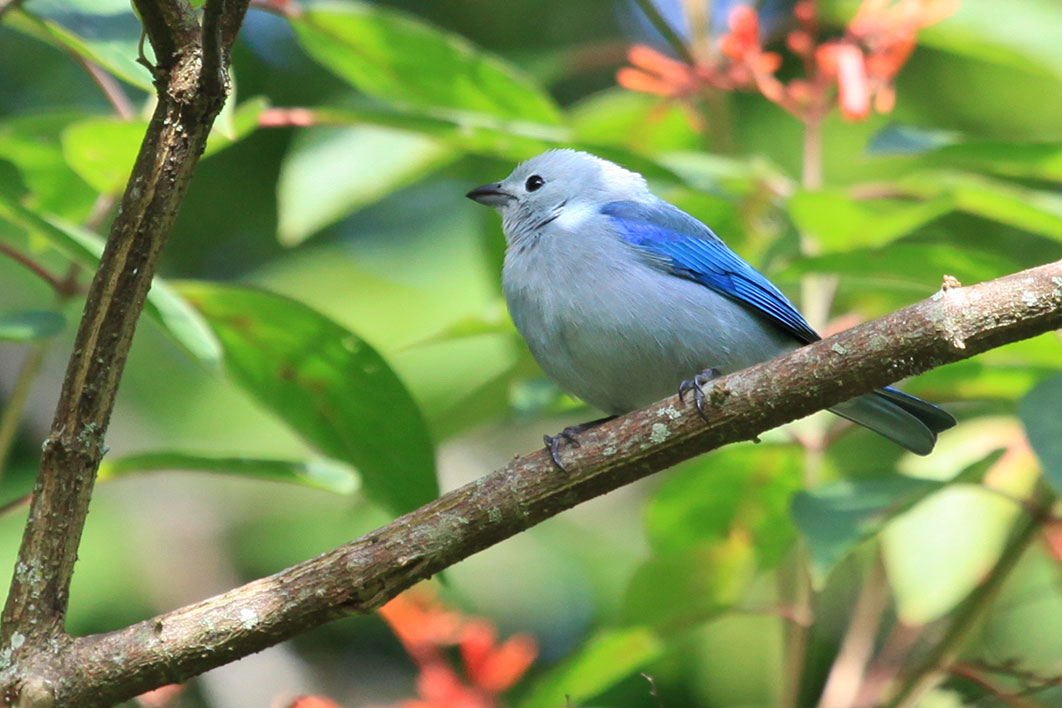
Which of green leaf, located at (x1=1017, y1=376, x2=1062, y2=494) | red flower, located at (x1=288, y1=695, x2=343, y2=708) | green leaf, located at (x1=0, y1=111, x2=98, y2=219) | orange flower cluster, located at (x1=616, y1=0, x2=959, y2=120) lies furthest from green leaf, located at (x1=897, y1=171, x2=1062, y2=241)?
green leaf, located at (x1=0, y1=111, x2=98, y2=219)

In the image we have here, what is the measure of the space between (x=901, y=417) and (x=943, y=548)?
23.4 inches

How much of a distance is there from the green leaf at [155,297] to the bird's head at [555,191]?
1.76 m

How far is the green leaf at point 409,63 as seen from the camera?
13.1ft

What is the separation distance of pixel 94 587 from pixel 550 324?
2661 millimetres

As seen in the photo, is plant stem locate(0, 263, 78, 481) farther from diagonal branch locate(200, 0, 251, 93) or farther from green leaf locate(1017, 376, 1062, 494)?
green leaf locate(1017, 376, 1062, 494)

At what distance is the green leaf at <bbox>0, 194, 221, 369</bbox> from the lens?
2889 millimetres

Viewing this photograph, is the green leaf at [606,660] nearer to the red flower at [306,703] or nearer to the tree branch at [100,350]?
the red flower at [306,703]

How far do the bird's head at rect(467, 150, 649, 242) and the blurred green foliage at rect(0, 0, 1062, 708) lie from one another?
0.14m

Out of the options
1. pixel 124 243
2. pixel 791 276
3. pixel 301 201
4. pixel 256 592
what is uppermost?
pixel 301 201

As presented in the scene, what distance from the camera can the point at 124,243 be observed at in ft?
8.14

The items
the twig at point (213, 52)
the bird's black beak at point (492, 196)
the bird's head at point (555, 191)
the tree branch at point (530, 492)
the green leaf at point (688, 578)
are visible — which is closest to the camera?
the twig at point (213, 52)

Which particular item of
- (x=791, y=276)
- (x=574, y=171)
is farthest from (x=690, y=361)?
(x=574, y=171)

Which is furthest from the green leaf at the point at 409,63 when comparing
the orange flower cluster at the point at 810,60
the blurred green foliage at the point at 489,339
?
the orange flower cluster at the point at 810,60

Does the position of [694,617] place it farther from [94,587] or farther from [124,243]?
[94,587]
